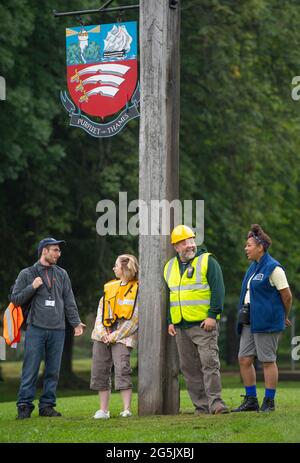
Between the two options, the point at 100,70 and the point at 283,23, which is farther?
the point at 283,23

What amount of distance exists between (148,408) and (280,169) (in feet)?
60.2

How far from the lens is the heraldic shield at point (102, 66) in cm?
1220

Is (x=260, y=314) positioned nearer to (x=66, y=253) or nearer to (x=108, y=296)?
(x=108, y=296)

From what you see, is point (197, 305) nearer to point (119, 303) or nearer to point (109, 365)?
point (119, 303)

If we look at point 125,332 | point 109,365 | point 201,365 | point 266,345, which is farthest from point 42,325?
point 266,345

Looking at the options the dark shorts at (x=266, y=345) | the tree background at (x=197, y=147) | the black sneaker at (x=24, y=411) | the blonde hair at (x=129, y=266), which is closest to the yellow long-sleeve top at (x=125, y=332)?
the blonde hair at (x=129, y=266)

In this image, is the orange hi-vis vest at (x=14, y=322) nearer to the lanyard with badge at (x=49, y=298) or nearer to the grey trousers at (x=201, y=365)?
the lanyard with badge at (x=49, y=298)

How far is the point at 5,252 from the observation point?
27.9 meters

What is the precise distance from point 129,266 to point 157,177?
1.03 metres

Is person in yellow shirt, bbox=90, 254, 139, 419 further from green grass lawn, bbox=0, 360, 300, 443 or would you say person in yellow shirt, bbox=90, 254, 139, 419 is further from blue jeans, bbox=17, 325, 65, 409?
blue jeans, bbox=17, 325, 65, 409

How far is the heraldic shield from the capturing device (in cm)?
1220

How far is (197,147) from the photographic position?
2880 cm
